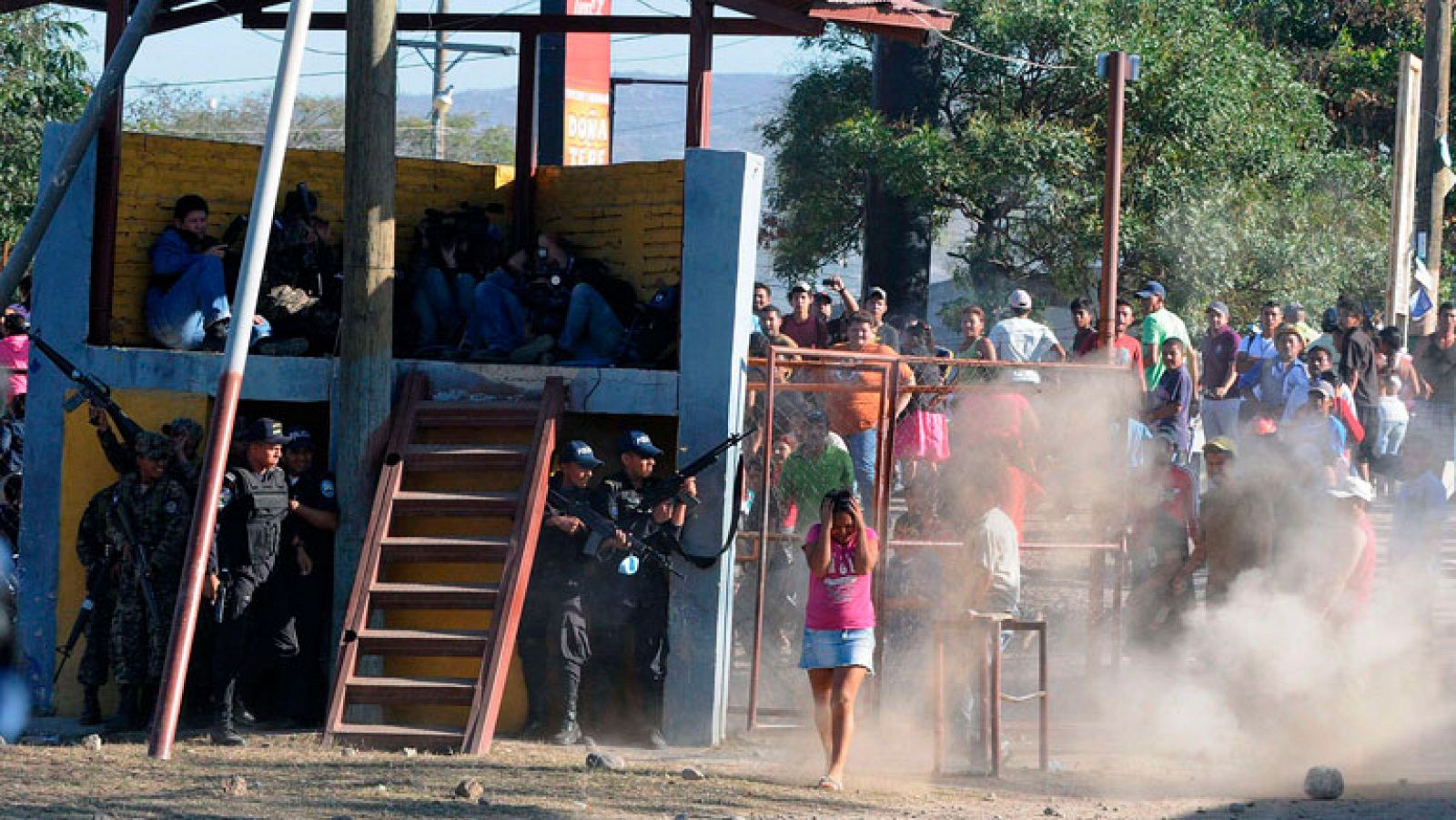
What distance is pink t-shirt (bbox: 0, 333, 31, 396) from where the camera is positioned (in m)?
15.0

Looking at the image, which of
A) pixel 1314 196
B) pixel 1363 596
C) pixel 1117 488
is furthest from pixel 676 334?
pixel 1314 196

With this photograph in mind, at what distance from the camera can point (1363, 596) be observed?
12320mm

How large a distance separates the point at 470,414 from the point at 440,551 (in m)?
0.88

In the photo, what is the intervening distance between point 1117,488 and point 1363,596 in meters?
1.67

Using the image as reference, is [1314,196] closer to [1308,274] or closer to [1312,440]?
[1308,274]

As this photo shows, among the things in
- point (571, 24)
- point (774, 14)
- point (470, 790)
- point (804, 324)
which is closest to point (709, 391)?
point (774, 14)

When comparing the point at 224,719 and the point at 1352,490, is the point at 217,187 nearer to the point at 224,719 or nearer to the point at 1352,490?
the point at 224,719

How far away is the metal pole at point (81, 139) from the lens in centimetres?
1139

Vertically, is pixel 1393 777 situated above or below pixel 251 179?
below

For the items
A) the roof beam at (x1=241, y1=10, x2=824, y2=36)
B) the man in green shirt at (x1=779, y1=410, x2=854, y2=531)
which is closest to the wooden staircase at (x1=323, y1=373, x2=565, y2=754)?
the man in green shirt at (x1=779, y1=410, x2=854, y2=531)

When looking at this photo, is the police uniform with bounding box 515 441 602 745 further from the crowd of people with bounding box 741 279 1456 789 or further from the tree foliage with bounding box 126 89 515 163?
the tree foliage with bounding box 126 89 515 163

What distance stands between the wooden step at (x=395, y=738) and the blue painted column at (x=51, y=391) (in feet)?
7.81

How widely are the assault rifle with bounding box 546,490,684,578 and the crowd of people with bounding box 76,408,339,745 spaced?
1299 millimetres

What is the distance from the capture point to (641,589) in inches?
451
